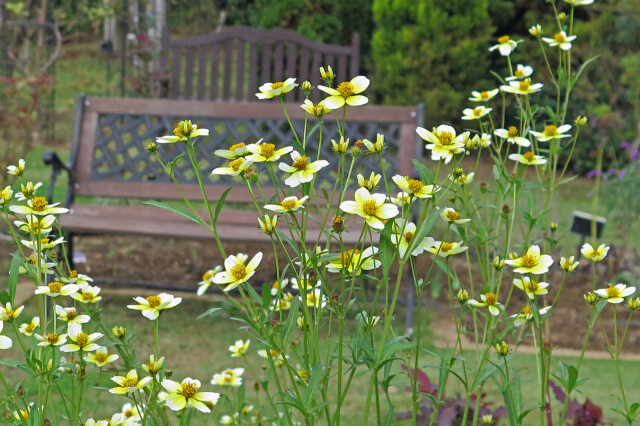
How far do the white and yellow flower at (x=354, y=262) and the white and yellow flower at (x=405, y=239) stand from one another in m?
0.04

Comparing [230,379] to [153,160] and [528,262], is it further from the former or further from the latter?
[153,160]

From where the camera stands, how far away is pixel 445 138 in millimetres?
1185

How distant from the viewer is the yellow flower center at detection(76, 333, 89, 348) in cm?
122

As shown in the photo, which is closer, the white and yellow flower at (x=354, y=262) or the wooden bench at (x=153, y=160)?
the white and yellow flower at (x=354, y=262)

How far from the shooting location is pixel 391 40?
7820mm

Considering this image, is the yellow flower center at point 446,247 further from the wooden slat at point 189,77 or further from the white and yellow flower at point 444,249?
the wooden slat at point 189,77

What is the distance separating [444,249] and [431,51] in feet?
21.7

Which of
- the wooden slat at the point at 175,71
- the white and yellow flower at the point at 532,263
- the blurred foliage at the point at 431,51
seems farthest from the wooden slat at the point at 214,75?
the white and yellow flower at the point at 532,263

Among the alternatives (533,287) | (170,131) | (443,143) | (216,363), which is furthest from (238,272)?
(170,131)

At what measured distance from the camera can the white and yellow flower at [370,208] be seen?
1050 mm

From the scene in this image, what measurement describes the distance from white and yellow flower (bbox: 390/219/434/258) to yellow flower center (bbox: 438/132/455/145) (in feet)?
0.41

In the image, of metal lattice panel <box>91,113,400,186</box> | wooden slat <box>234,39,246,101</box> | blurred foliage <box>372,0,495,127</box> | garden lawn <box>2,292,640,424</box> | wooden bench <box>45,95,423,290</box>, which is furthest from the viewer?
blurred foliage <box>372,0,495,127</box>

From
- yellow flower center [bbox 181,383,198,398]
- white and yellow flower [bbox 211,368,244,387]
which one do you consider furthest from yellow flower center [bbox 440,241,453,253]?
white and yellow flower [bbox 211,368,244,387]

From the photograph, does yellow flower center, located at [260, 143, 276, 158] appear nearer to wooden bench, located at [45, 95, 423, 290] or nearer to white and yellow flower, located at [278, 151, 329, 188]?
white and yellow flower, located at [278, 151, 329, 188]
